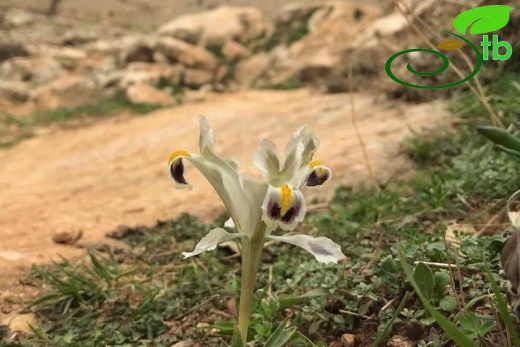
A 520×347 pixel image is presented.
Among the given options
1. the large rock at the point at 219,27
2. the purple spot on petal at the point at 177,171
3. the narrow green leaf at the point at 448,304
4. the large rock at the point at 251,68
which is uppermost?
the purple spot on petal at the point at 177,171

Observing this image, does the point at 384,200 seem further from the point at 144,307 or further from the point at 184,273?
the point at 144,307

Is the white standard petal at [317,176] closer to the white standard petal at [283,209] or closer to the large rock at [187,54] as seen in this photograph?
the white standard petal at [283,209]

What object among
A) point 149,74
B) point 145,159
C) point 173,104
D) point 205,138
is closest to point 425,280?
point 205,138

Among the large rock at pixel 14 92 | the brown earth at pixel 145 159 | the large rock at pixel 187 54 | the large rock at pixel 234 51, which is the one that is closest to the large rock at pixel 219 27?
the large rock at pixel 234 51

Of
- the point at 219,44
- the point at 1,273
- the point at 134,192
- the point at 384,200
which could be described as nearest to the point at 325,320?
the point at 384,200

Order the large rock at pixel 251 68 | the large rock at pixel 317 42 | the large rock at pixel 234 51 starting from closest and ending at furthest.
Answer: the large rock at pixel 317 42, the large rock at pixel 251 68, the large rock at pixel 234 51

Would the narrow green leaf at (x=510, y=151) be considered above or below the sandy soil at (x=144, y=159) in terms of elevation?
above

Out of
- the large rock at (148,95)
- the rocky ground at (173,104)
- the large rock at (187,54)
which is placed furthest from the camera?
the large rock at (187,54)

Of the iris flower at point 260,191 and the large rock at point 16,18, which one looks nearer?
the iris flower at point 260,191
